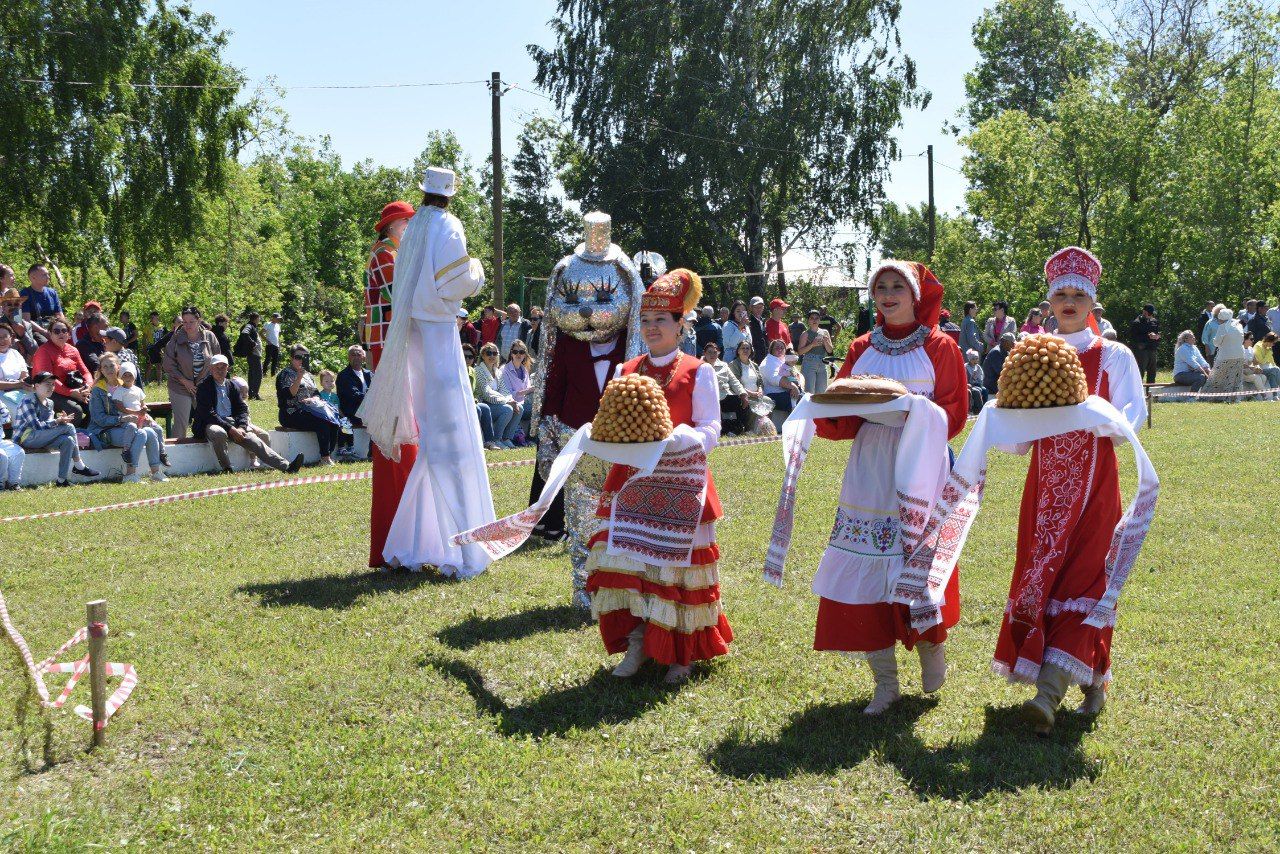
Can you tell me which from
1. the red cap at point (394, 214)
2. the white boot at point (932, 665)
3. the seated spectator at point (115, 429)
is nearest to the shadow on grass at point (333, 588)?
the red cap at point (394, 214)

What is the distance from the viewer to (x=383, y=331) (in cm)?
811

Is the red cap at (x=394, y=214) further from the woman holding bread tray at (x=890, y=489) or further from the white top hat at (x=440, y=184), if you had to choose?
the woman holding bread tray at (x=890, y=489)

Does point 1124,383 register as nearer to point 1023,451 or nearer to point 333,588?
point 1023,451

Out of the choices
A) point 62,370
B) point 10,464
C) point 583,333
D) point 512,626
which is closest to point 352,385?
point 62,370

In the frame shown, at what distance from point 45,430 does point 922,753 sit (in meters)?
11.2

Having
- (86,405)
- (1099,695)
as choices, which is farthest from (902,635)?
(86,405)

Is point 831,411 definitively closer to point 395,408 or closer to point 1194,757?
point 1194,757

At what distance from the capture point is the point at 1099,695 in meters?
5.00

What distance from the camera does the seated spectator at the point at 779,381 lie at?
1745cm

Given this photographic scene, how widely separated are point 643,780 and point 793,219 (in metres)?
32.7

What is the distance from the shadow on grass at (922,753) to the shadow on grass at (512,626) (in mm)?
1909

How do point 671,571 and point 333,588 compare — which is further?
point 333,588

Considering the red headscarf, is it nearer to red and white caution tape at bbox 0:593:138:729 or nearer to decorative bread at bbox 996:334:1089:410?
decorative bread at bbox 996:334:1089:410

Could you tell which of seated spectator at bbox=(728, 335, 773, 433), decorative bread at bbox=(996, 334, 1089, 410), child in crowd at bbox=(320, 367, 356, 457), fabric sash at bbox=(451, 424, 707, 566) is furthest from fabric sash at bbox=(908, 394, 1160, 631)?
seated spectator at bbox=(728, 335, 773, 433)
